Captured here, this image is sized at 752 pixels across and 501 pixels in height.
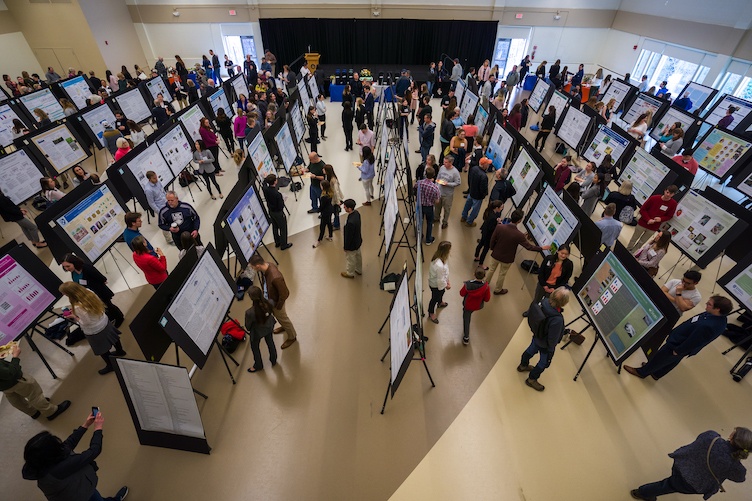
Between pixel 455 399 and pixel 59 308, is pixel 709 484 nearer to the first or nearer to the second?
pixel 455 399

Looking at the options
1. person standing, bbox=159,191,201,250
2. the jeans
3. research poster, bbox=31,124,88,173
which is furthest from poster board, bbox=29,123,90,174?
the jeans

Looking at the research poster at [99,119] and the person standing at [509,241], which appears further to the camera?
the research poster at [99,119]

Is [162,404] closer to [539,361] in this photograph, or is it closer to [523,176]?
[539,361]

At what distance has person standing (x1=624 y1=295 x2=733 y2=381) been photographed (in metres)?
4.03

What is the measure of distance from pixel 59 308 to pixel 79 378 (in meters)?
1.77

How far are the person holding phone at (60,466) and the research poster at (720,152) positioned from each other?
12.2m

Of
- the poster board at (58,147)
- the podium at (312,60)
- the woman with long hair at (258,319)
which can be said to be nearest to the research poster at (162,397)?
the woman with long hair at (258,319)

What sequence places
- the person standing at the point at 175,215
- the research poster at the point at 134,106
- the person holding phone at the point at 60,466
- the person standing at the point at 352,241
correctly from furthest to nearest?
the research poster at the point at 134,106 → the person standing at the point at 175,215 → the person standing at the point at 352,241 → the person holding phone at the point at 60,466

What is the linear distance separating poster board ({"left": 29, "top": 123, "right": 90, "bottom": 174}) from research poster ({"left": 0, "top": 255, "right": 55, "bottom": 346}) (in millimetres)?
4885

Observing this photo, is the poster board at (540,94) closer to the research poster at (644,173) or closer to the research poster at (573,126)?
the research poster at (573,126)

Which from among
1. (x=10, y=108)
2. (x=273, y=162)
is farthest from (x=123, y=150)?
(x=10, y=108)

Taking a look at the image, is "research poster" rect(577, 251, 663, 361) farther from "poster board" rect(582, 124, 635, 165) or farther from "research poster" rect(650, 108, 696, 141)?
"research poster" rect(650, 108, 696, 141)

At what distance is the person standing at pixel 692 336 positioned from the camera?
403 cm

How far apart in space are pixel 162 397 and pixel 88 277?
2555mm
